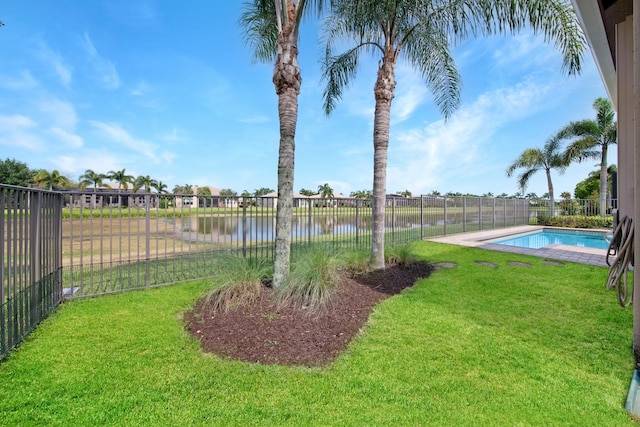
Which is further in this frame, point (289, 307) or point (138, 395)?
point (289, 307)

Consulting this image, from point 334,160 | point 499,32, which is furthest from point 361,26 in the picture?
point 334,160

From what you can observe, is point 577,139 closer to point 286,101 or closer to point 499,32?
point 499,32

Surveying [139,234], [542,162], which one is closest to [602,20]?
[139,234]

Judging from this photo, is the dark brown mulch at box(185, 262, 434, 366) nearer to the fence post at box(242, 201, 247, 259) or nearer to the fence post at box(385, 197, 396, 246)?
the fence post at box(242, 201, 247, 259)

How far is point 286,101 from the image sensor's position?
14.3ft

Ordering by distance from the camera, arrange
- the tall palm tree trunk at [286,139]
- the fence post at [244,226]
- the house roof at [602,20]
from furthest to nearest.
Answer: the fence post at [244,226] < the tall palm tree trunk at [286,139] < the house roof at [602,20]

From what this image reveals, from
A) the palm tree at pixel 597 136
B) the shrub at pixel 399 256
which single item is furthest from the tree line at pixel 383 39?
the palm tree at pixel 597 136

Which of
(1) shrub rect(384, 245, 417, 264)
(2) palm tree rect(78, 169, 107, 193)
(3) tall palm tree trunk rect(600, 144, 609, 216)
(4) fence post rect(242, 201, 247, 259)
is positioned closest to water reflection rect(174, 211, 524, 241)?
(4) fence post rect(242, 201, 247, 259)

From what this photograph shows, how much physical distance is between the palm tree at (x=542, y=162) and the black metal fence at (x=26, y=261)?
83.1ft

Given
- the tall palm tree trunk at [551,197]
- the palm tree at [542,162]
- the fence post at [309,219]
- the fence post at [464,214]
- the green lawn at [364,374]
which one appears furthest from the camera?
the palm tree at [542,162]

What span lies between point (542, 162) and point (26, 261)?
2805cm

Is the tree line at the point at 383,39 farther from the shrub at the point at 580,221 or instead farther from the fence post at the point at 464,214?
the shrub at the point at 580,221

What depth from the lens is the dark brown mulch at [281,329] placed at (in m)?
2.92

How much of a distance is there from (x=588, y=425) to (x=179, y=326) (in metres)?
3.98
